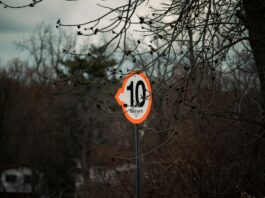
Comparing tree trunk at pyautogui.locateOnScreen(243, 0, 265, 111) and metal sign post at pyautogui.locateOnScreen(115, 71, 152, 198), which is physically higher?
tree trunk at pyautogui.locateOnScreen(243, 0, 265, 111)

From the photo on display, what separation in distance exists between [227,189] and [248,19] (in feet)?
9.77

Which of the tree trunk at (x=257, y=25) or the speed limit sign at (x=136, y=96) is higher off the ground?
the tree trunk at (x=257, y=25)

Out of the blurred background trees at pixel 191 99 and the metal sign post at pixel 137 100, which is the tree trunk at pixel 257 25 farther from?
the metal sign post at pixel 137 100

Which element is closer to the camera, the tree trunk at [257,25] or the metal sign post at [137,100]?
the tree trunk at [257,25]

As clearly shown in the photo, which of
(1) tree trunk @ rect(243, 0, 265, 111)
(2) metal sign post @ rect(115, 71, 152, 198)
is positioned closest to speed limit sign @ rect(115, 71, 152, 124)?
(2) metal sign post @ rect(115, 71, 152, 198)

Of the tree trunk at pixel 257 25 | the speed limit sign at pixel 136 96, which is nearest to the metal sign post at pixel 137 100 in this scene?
the speed limit sign at pixel 136 96

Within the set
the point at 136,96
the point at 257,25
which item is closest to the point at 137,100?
the point at 136,96

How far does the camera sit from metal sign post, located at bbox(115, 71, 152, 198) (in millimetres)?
5516

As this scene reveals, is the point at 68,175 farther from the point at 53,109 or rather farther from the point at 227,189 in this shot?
the point at 227,189

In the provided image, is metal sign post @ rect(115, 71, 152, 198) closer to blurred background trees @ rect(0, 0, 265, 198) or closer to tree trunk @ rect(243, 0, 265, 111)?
blurred background trees @ rect(0, 0, 265, 198)

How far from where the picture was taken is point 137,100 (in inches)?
219

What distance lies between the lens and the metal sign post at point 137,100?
5.52 metres

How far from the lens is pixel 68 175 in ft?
116

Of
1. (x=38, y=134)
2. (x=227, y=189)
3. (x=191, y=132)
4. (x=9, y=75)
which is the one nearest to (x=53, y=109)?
(x=38, y=134)
